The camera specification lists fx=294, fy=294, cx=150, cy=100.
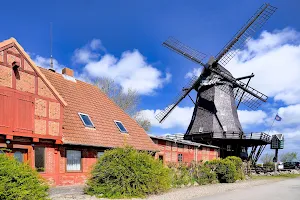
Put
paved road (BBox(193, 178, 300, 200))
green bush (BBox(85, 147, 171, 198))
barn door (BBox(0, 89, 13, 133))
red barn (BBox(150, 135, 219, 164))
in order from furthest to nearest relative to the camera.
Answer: red barn (BBox(150, 135, 219, 164)) → barn door (BBox(0, 89, 13, 133)) → paved road (BBox(193, 178, 300, 200)) → green bush (BBox(85, 147, 171, 198))

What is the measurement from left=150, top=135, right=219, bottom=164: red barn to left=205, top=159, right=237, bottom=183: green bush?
394 centimetres

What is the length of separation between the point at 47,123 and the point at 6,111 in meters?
2.23

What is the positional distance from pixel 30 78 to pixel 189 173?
1040cm

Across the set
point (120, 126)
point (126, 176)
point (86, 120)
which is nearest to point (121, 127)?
point (120, 126)

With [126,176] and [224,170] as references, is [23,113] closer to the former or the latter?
[126,176]

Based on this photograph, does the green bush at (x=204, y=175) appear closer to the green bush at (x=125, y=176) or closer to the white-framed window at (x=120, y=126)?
the white-framed window at (x=120, y=126)

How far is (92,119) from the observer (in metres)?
18.2

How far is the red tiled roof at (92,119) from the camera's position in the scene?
16.1 m

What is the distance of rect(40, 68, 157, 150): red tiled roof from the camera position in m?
16.1

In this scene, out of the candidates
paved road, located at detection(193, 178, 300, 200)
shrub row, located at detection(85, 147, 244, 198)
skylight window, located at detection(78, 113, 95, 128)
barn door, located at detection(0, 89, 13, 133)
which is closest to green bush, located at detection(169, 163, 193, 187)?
shrub row, located at detection(85, 147, 244, 198)

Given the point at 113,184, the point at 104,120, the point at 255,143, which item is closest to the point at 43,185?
the point at 113,184

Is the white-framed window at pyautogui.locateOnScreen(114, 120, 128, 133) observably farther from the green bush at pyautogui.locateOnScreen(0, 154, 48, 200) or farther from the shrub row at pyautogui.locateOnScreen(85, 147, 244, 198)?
the green bush at pyautogui.locateOnScreen(0, 154, 48, 200)

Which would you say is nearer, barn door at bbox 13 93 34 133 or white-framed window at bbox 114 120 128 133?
barn door at bbox 13 93 34 133

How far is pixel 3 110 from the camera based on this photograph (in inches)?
490
